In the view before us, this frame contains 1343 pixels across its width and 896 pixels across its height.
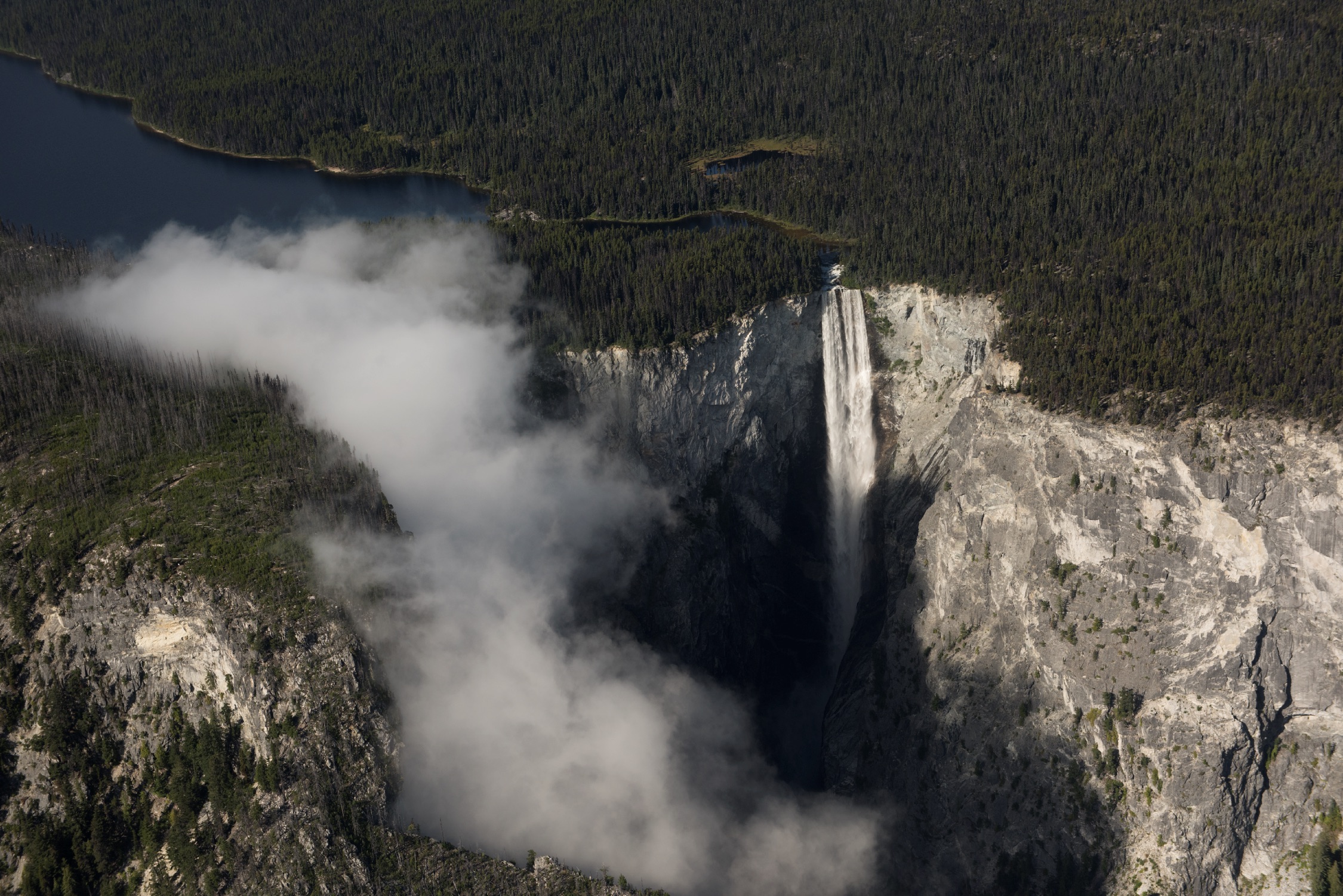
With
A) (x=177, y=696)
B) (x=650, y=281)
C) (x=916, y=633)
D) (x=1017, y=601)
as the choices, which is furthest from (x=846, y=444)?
(x=177, y=696)

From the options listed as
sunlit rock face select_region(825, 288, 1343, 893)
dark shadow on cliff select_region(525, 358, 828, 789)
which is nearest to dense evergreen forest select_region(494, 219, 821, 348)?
dark shadow on cliff select_region(525, 358, 828, 789)

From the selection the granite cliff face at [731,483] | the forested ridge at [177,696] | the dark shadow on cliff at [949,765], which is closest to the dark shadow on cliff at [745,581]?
the granite cliff face at [731,483]

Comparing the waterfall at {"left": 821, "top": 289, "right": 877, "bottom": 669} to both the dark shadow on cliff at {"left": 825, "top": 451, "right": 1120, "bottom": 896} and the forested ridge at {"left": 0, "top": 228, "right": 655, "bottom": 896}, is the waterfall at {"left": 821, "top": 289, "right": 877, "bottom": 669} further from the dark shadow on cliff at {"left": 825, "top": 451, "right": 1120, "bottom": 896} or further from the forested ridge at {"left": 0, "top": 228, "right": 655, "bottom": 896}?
the forested ridge at {"left": 0, "top": 228, "right": 655, "bottom": 896}

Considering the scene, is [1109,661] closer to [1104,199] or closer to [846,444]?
[846,444]

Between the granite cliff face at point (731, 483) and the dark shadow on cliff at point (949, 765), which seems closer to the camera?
the dark shadow on cliff at point (949, 765)

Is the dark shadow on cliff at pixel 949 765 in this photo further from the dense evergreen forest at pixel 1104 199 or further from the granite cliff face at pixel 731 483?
the dense evergreen forest at pixel 1104 199

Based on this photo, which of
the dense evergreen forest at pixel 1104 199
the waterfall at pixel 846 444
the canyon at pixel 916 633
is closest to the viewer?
the canyon at pixel 916 633
